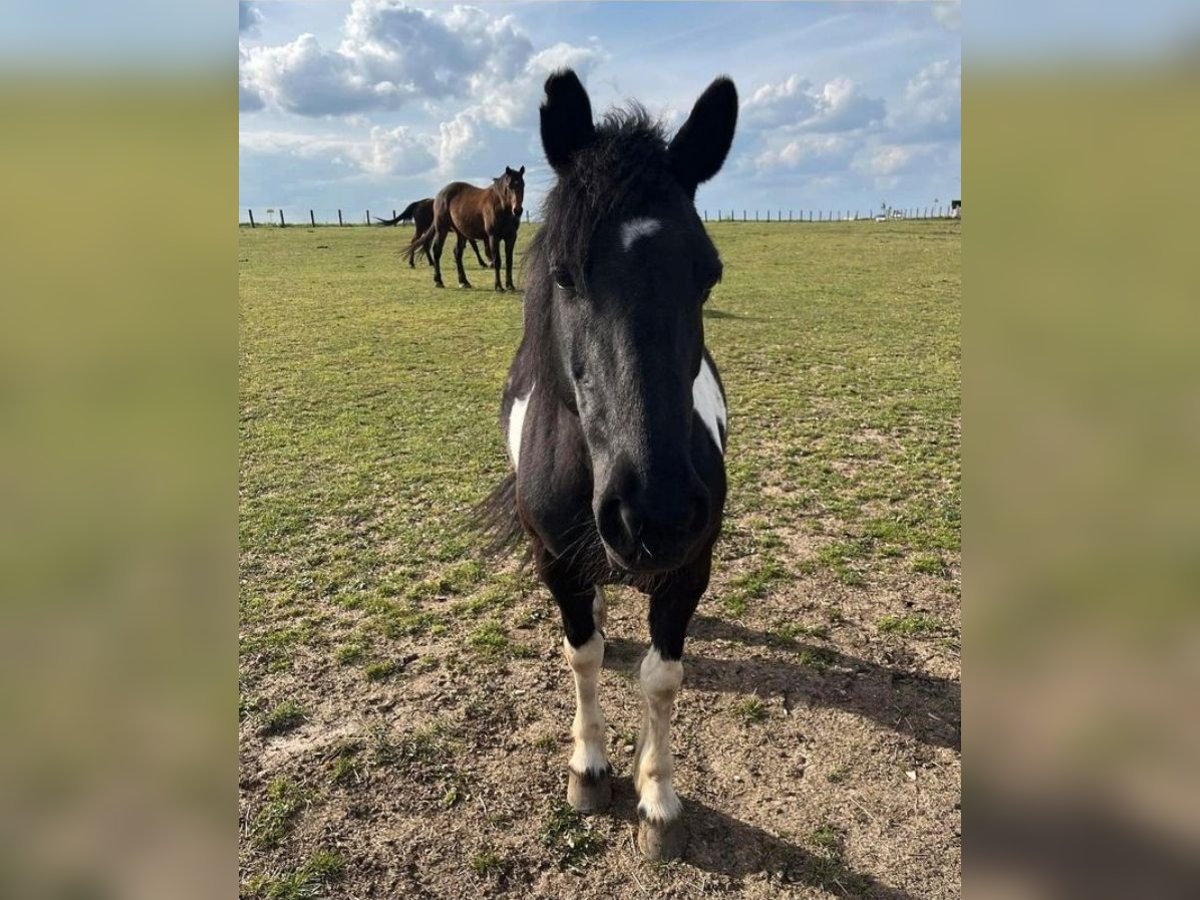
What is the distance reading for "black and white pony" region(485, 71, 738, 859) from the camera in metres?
1.85

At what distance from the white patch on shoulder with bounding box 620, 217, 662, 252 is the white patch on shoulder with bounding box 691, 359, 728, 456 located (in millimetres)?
674

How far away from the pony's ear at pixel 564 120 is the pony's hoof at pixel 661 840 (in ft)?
8.33

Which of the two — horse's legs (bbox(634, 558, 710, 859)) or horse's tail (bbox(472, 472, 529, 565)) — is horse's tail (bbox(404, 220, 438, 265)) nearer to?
horse's tail (bbox(472, 472, 529, 565))

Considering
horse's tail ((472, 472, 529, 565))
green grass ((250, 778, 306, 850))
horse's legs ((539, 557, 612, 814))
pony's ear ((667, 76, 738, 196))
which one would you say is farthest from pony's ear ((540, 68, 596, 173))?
green grass ((250, 778, 306, 850))

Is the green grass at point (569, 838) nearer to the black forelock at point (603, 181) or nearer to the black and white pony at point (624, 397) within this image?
the black and white pony at point (624, 397)

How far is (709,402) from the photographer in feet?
10.6

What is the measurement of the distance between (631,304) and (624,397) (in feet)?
0.89

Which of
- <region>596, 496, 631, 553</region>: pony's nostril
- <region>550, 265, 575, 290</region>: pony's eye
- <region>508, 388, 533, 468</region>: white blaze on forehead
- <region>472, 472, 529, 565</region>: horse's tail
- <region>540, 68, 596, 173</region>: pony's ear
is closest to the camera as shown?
<region>596, 496, 631, 553</region>: pony's nostril
